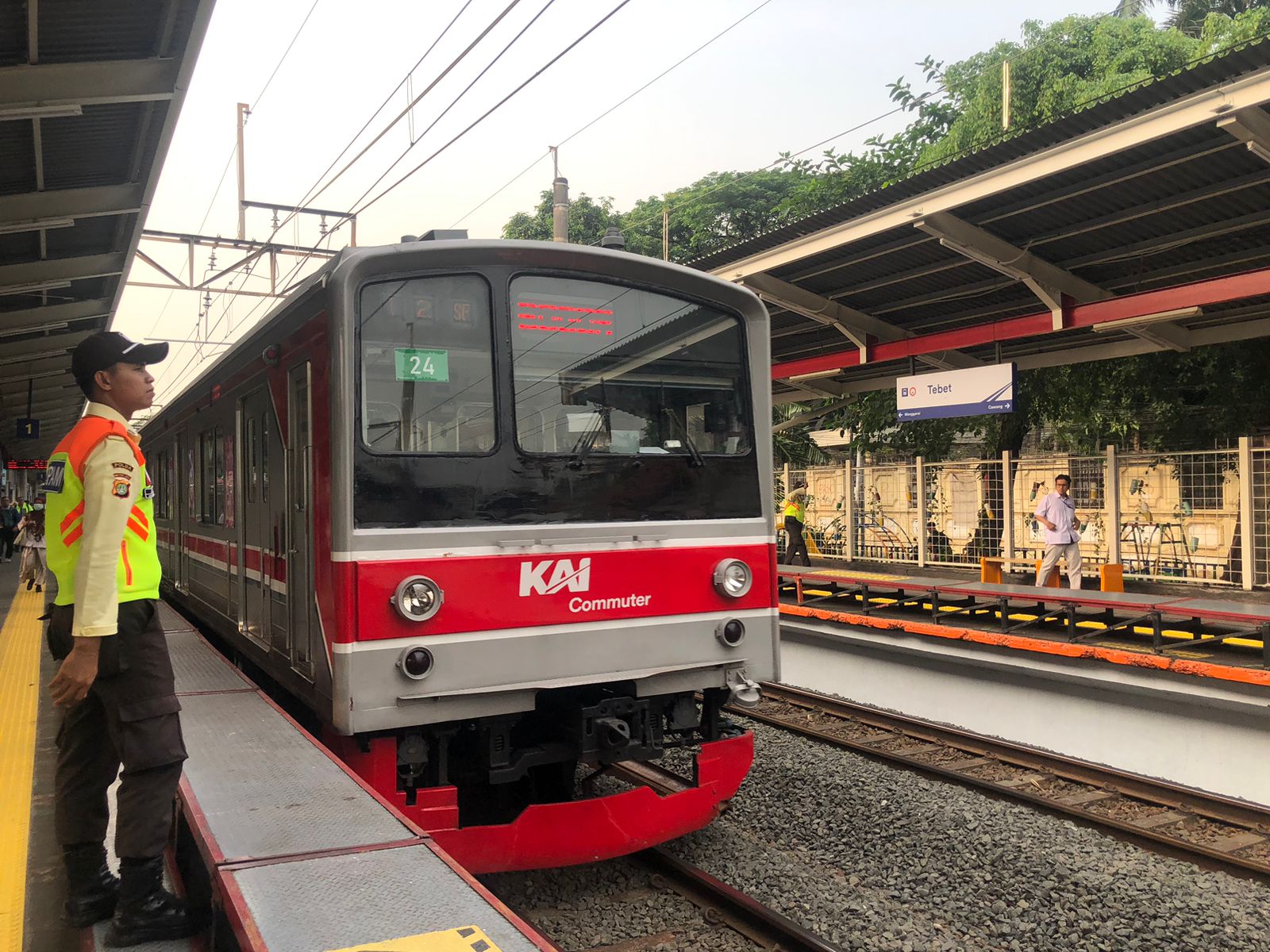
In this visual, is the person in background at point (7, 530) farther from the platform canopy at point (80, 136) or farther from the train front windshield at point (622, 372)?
the train front windshield at point (622, 372)

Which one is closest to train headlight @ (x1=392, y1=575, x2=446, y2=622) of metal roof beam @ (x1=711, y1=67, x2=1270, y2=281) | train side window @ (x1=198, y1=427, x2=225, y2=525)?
train side window @ (x1=198, y1=427, x2=225, y2=525)

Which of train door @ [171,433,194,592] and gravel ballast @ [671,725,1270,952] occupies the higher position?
train door @ [171,433,194,592]

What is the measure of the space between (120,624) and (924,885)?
3855mm

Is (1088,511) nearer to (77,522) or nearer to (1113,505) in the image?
(1113,505)

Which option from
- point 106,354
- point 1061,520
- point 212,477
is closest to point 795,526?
point 1061,520

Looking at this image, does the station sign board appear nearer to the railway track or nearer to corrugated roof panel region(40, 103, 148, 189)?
the railway track

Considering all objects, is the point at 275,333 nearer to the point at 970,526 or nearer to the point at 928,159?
the point at 970,526

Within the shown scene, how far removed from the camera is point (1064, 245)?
9.73 meters

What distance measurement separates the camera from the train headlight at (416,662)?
13.1 feet

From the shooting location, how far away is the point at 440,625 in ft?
13.4

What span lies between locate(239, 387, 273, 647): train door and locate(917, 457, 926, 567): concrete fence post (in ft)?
31.5

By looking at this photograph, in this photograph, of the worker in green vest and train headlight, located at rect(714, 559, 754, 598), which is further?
the worker in green vest

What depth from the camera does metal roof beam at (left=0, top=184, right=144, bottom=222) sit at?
9.64 meters

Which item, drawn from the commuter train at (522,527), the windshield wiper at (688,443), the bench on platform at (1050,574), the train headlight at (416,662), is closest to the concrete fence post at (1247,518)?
the bench on platform at (1050,574)
